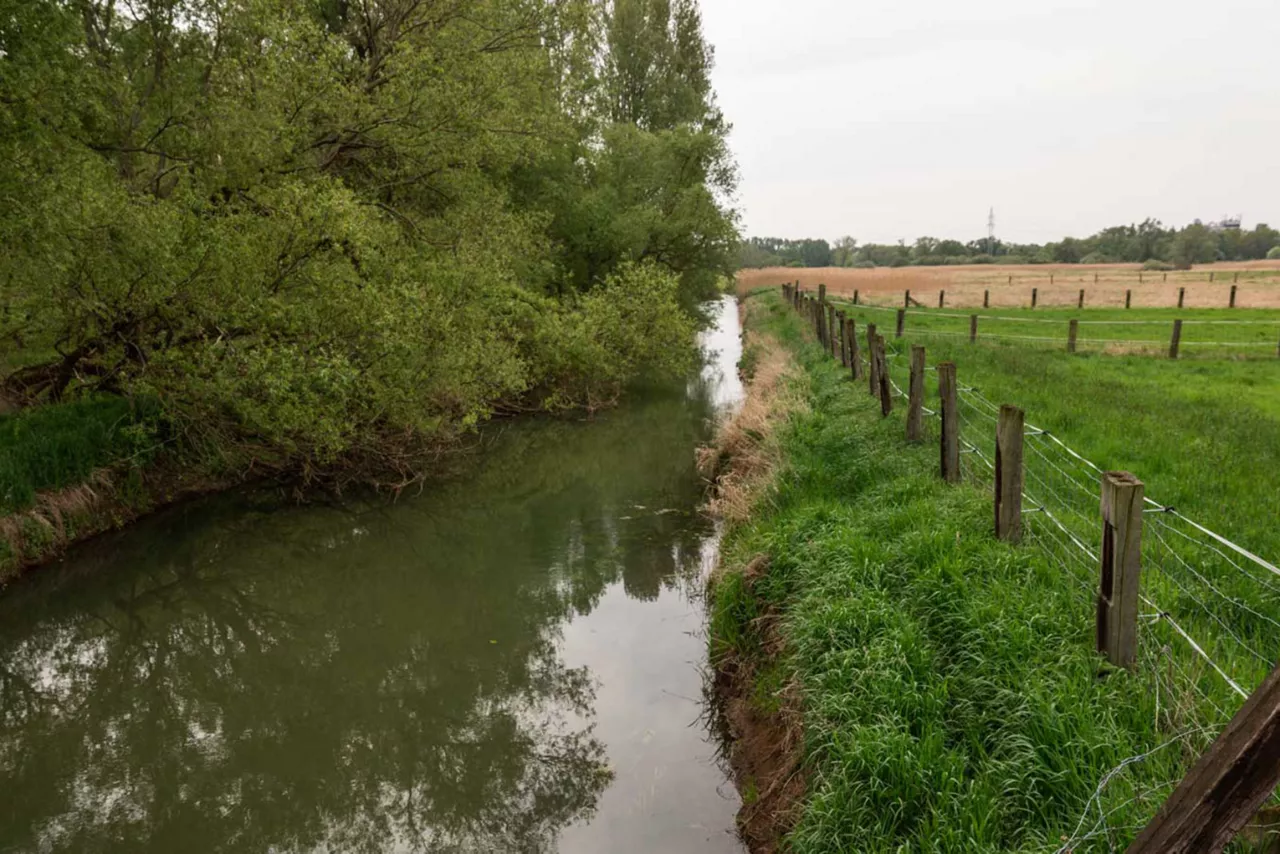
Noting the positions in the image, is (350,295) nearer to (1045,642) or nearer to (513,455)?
(513,455)

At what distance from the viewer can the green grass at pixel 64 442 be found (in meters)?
9.78

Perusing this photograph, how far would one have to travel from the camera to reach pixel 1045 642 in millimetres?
4508

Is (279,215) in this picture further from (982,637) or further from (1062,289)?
(1062,289)

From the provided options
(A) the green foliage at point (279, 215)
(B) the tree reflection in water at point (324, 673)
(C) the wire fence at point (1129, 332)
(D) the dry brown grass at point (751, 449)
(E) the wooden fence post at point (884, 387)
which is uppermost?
(A) the green foliage at point (279, 215)

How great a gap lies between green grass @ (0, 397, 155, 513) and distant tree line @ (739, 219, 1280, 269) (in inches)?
2524

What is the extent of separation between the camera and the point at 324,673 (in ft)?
26.3

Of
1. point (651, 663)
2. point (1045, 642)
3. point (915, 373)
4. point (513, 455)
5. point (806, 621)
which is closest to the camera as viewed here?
point (1045, 642)

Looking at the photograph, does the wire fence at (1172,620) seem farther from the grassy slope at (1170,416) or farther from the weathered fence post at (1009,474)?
the grassy slope at (1170,416)

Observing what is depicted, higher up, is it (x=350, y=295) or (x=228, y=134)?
(x=228, y=134)

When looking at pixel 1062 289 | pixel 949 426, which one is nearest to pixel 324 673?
pixel 949 426

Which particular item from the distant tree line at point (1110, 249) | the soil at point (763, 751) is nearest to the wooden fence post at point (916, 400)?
the soil at point (763, 751)

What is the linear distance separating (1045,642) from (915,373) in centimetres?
491

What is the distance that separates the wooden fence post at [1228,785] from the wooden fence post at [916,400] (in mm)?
6948

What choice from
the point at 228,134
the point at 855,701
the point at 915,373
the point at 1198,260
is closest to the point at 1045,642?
the point at 855,701
